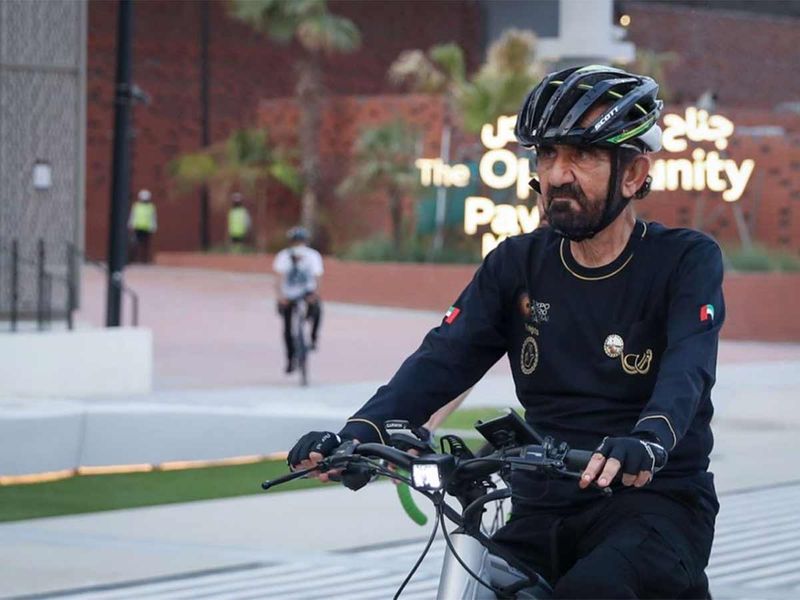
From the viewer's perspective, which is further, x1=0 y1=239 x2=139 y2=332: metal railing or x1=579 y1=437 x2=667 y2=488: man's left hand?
x1=0 y1=239 x2=139 y2=332: metal railing

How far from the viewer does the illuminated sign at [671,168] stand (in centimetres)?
2805

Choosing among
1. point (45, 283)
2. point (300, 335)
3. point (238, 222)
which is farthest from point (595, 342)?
point (238, 222)

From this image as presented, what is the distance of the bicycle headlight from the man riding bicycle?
301 millimetres

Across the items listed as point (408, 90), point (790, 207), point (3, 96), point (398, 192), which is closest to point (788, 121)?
point (790, 207)

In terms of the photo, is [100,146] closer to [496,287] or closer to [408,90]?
[408,90]

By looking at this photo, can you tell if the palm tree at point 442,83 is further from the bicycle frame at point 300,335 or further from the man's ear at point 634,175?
the man's ear at point 634,175

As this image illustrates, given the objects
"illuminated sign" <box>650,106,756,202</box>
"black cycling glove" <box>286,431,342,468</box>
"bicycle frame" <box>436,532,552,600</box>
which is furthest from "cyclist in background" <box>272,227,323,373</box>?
"bicycle frame" <box>436,532,552,600</box>

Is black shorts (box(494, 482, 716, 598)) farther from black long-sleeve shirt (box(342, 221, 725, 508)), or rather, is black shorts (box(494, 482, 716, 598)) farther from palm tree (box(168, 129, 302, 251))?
Result: palm tree (box(168, 129, 302, 251))

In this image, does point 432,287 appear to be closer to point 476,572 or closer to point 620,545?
point 620,545

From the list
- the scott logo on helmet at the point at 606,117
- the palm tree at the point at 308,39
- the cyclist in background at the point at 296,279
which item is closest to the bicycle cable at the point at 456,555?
the scott logo on helmet at the point at 606,117

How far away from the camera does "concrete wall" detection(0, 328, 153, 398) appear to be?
1380cm

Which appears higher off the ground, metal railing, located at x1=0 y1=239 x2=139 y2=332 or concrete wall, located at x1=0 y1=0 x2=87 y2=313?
concrete wall, located at x1=0 y1=0 x2=87 y2=313

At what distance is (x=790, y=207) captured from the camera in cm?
2891

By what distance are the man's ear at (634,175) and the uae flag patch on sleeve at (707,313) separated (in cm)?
32
